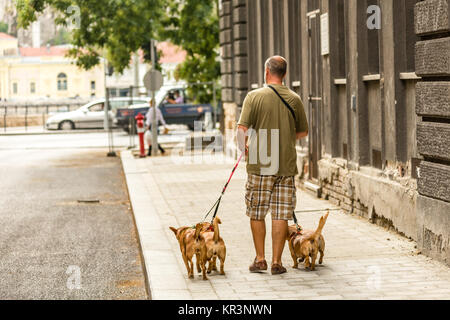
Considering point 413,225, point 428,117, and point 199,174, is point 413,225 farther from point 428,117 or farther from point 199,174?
point 199,174

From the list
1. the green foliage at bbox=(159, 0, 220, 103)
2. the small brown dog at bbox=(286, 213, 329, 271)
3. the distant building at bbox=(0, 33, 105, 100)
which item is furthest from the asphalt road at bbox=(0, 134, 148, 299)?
the distant building at bbox=(0, 33, 105, 100)

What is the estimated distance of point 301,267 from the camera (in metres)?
8.12

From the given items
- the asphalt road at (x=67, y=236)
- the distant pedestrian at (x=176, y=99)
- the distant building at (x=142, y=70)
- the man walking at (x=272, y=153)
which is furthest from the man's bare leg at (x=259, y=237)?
the distant pedestrian at (x=176, y=99)

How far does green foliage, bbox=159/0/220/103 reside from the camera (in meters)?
31.0

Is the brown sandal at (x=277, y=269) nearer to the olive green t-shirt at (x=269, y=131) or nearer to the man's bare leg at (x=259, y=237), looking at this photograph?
the man's bare leg at (x=259, y=237)

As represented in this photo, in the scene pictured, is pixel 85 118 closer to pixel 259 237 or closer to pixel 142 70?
pixel 259 237

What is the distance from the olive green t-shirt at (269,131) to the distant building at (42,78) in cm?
11788

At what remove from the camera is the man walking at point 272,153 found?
775 centimetres

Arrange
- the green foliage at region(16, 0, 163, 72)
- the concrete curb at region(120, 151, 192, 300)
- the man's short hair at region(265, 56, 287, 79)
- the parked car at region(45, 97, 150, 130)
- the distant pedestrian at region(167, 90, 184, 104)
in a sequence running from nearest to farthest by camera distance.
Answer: the concrete curb at region(120, 151, 192, 300), the man's short hair at region(265, 56, 287, 79), the green foliage at region(16, 0, 163, 72), the distant pedestrian at region(167, 90, 184, 104), the parked car at region(45, 97, 150, 130)

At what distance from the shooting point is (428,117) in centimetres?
848

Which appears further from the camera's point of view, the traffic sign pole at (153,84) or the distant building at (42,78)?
the distant building at (42,78)

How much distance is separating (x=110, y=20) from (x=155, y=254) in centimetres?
2231

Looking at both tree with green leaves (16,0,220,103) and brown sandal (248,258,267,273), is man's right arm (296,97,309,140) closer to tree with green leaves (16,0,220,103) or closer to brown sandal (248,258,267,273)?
brown sandal (248,258,267,273)
